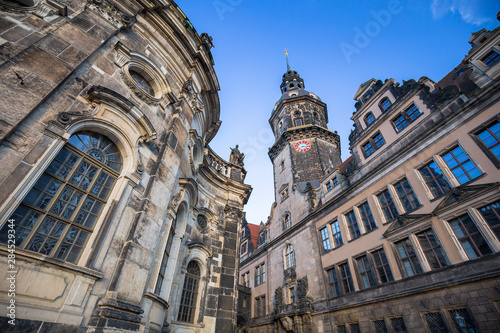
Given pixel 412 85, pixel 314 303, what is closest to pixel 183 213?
pixel 314 303

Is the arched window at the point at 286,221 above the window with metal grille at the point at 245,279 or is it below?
above

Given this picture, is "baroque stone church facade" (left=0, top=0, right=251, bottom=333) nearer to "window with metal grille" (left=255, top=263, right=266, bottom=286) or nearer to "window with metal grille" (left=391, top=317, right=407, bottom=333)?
"window with metal grille" (left=391, top=317, right=407, bottom=333)

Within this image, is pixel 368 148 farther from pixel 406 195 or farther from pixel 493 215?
pixel 493 215

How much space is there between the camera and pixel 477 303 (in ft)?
32.0

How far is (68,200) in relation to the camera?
5539 mm

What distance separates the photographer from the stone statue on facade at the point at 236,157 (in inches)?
626

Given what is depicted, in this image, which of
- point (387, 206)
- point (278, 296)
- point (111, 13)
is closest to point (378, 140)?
point (387, 206)

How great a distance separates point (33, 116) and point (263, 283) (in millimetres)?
26850

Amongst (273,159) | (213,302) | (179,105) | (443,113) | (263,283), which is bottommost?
(213,302)

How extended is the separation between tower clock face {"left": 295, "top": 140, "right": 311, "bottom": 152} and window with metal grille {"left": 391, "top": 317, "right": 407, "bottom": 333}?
21.4 m

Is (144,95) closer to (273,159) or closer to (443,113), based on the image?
(443,113)

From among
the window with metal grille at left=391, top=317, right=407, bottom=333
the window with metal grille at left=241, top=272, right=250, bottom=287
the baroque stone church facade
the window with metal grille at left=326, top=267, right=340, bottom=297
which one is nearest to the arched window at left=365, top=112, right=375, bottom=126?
the window with metal grille at left=326, top=267, right=340, bottom=297

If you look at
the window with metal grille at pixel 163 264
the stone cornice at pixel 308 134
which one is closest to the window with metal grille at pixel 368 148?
the stone cornice at pixel 308 134

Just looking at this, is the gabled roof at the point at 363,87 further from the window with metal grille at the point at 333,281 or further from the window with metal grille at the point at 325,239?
the window with metal grille at the point at 333,281
